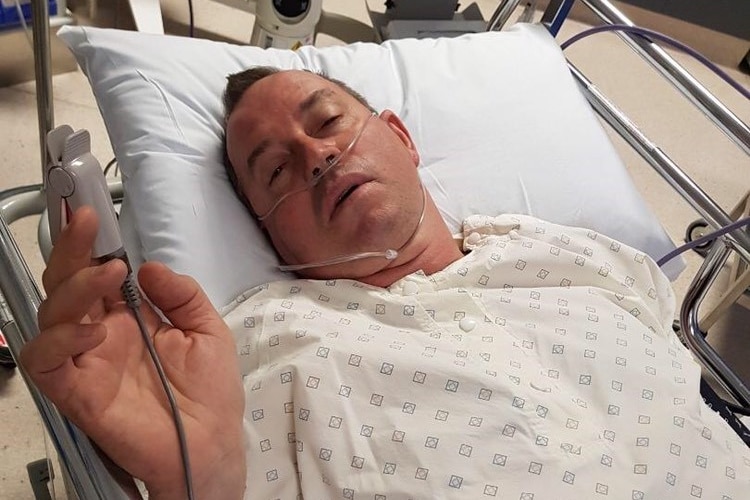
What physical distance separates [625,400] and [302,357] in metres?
0.50

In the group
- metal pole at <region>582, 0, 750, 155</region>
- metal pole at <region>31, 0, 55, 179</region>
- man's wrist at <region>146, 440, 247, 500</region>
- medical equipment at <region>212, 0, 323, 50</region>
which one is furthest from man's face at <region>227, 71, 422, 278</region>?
medical equipment at <region>212, 0, 323, 50</region>

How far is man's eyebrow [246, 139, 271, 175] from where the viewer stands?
A: 4.20 ft

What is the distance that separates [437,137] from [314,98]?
378 mm

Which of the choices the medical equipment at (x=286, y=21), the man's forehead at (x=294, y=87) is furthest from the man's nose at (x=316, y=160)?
the medical equipment at (x=286, y=21)

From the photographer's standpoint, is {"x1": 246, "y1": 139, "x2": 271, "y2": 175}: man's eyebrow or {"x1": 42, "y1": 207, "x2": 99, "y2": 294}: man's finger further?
{"x1": 246, "y1": 139, "x2": 271, "y2": 175}: man's eyebrow

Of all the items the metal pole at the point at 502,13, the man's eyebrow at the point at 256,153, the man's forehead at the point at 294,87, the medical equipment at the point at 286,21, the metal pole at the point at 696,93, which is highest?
the metal pole at the point at 696,93

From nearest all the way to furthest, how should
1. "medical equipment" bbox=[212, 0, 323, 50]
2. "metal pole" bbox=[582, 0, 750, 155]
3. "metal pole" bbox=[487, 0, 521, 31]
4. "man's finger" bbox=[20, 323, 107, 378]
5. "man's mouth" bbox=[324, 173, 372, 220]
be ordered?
1. "man's finger" bbox=[20, 323, 107, 378]
2. "man's mouth" bbox=[324, 173, 372, 220]
3. "metal pole" bbox=[582, 0, 750, 155]
4. "metal pole" bbox=[487, 0, 521, 31]
5. "medical equipment" bbox=[212, 0, 323, 50]

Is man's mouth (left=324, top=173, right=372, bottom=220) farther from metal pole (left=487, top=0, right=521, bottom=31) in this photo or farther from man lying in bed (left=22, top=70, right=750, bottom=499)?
Result: metal pole (left=487, top=0, right=521, bottom=31)

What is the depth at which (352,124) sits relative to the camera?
1.32 metres

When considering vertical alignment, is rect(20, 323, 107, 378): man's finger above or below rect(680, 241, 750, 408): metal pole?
above

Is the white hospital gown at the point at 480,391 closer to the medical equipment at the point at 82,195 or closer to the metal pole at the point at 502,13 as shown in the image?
the medical equipment at the point at 82,195

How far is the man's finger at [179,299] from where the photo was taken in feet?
2.73

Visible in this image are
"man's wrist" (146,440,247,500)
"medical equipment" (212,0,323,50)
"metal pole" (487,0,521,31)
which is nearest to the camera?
"man's wrist" (146,440,247,500)

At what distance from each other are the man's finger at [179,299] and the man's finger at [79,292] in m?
0.11
